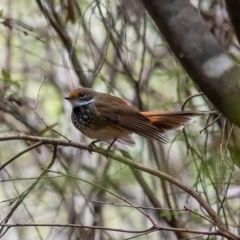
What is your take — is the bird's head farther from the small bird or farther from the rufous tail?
the rufous tail

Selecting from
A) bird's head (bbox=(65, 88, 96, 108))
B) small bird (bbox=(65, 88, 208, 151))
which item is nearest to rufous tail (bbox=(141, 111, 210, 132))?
small bird (bbox=(65, 88, 208, 151))

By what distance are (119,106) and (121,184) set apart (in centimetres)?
96

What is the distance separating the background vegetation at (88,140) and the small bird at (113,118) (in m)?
0.09

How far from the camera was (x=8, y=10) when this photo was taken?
16.1ft

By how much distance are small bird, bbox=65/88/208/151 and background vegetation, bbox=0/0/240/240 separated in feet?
0.30

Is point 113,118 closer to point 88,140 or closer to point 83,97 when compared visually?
point 83,97

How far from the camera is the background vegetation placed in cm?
345

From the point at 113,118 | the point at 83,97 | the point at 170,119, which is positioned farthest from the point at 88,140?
the point at 170,119

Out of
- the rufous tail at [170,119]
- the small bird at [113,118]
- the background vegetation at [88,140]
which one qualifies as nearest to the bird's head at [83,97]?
the small bird at [113,118]

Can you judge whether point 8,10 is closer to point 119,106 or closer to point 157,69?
point 157,69

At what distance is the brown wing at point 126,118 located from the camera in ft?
10.3

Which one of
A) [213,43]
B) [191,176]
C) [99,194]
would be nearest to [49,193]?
[99,194]

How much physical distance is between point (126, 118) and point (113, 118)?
94 millimetres

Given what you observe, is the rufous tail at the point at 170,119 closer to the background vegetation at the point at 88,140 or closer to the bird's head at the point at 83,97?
the background vegetation at the point at 88,140
